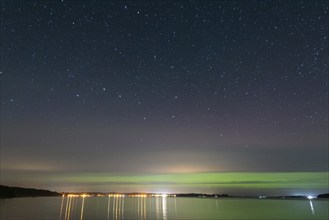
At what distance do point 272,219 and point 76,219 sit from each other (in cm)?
4629

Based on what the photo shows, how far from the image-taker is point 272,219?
8319cm

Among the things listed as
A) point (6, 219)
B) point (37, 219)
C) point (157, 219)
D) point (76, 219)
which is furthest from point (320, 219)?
point (6, 219)

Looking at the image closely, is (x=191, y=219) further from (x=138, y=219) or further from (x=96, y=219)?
(x=96, y=219)

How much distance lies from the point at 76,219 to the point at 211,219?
3073cm

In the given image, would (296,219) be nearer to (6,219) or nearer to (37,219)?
(37,219)

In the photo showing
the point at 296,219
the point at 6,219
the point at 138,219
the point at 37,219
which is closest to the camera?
the point at 6,219

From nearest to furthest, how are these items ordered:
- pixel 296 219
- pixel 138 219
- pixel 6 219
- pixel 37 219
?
pixel 6 219 < pixel 37 219 < pixel 138 219 < pixel 296 219

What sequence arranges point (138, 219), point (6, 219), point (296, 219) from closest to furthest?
point (6, 219) → point (138, 219) → point (296, 219)

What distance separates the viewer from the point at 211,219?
3152 inches

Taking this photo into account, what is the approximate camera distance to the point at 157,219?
7981 cm

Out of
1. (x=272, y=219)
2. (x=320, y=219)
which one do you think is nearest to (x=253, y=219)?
(x=272, y=219)

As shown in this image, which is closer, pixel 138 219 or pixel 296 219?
pixel 138 219

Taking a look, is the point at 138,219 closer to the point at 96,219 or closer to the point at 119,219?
the point at 119,219

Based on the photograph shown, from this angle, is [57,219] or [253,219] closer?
[57,219]
